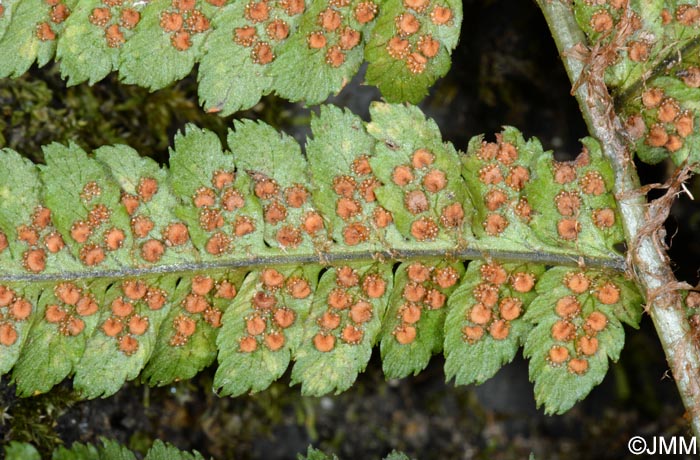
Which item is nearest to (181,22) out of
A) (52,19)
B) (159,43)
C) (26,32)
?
(159,43)

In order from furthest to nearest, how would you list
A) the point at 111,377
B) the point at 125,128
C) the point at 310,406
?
the point at 310,406
the point at 125,128
the point at 111,377

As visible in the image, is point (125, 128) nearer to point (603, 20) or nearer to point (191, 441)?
point (191, 441)

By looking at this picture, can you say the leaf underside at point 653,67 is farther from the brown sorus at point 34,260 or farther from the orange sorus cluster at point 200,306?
the brown sorus at point 34,260

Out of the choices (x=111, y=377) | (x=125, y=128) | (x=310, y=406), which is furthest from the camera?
(x=310, y=406)

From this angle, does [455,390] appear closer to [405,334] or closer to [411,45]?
[405,334]

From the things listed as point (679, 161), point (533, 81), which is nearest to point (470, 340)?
point (679, 161)

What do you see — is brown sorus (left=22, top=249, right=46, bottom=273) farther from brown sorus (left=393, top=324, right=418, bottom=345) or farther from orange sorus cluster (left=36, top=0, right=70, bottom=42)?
brown sorus (left=393, top=324, right=418, bottom=345)

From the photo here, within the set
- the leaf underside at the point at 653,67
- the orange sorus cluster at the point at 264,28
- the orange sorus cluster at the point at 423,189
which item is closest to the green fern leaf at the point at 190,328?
the orange sorus cluster at the point at 423,189
